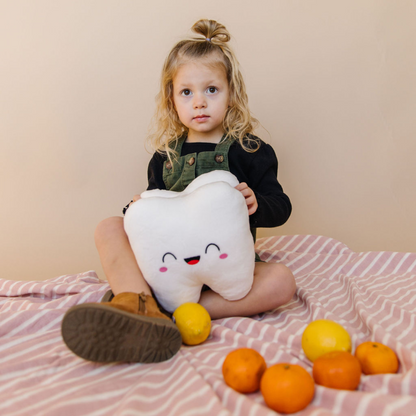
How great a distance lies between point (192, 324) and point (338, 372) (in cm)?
30

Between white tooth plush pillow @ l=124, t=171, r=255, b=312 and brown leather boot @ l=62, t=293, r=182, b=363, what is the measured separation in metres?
0.12

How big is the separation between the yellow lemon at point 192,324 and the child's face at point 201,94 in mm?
592

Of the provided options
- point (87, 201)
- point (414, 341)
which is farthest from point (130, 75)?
point (414, 341)

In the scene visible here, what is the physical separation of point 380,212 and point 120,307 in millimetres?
1292

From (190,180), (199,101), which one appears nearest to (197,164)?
(190,180)

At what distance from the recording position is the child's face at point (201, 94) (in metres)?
1.16

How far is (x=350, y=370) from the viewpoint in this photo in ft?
1.91

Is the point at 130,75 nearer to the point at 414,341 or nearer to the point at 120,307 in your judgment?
the point at 120,307

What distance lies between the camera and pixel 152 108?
5.34ft

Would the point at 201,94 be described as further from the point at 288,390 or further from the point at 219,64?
the point at 288,390

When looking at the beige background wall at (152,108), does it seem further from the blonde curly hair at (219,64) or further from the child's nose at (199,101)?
the child's nose at (199,101)

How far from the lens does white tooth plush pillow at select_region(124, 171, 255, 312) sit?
2.60 ft

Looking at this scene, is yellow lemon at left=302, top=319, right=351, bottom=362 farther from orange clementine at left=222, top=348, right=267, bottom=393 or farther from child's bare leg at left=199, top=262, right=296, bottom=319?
child's bare leg at left=199, top=262, right=296, bottom=319

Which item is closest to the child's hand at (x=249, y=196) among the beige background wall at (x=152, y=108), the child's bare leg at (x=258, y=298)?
the child's bare leg at (x=258, y=298)
